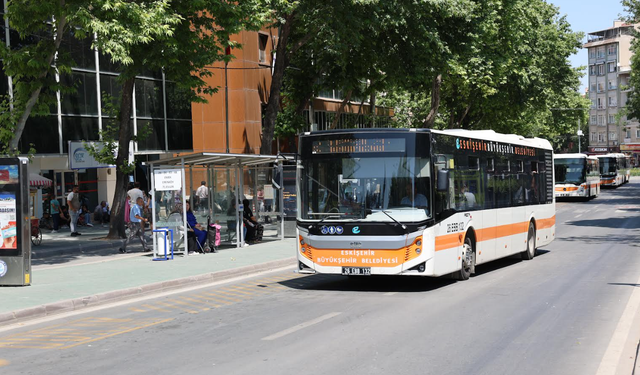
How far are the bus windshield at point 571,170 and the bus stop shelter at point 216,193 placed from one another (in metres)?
28.4

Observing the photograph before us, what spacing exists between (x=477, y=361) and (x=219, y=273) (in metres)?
9.19

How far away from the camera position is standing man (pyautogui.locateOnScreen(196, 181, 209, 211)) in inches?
893

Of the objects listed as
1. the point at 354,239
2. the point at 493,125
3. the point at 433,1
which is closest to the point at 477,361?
the point at 354,239

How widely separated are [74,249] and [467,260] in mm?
14782

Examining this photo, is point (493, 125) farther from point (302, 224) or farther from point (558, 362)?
point (558, 362)

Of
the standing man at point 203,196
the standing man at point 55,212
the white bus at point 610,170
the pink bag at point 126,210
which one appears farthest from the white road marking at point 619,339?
the white bus at point 610,170

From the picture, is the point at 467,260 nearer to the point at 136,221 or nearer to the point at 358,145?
the point at 358,145

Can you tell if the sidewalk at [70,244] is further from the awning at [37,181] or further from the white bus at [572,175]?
the white bus at [572,175]

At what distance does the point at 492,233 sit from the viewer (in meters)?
16.5

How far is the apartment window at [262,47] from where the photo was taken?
4475 cm

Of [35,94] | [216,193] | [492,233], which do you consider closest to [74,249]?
[216,193]

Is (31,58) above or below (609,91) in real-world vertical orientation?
below

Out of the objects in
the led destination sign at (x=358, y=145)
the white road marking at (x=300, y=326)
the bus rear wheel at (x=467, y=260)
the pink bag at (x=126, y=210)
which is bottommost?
the white road marking at (x=300, y=326)

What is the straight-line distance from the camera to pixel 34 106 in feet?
67.8
